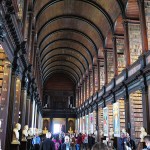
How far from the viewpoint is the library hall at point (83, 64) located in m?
8.05

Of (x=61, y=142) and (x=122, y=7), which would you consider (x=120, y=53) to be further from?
(x=61, y=142)

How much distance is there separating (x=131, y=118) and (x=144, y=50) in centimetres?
362

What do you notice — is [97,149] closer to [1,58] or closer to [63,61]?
[1,58]

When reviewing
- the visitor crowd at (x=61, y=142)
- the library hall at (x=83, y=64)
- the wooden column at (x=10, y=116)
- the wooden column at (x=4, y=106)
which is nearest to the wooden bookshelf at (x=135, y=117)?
the library hall at (x=83, y=64)

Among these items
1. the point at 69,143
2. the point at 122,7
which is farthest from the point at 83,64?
the point at 69,143

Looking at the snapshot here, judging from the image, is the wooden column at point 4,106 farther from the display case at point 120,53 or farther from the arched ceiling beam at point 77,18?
the arched ceiling beam at point 77,18

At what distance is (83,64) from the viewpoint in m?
27.8

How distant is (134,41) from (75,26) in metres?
8.49

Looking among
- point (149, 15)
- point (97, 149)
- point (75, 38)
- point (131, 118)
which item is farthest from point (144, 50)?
point (75, 38)

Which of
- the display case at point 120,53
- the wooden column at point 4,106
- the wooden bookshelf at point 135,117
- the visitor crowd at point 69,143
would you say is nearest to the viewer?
the visitor crowd at point 69,143

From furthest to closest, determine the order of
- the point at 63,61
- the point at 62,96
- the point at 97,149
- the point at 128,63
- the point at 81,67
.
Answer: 1. the point at 62,96
2. the point at 63,61
3. the point at 81,67
4. the point at 128,63
5. the point at 97,149

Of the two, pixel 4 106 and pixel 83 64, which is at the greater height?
pixel 83 64

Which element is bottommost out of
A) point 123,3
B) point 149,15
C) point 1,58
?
point 1,58

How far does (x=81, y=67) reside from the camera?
29.2 metres
